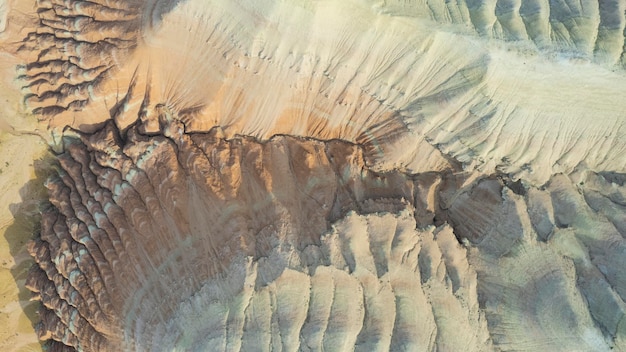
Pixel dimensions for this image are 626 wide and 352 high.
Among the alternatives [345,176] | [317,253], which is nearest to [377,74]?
[345,176]

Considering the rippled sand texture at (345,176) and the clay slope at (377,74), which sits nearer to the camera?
the rippled sand texture at (345,176)

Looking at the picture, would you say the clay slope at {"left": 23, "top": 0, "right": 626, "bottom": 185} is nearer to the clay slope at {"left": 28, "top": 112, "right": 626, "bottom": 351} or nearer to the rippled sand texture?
the rippled sand texture

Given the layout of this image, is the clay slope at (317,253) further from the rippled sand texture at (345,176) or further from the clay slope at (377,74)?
the clay slope at (377,74)

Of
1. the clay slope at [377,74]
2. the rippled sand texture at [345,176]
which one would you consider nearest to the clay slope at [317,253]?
the rippled sand texture at [345,176]

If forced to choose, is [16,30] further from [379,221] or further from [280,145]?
[379,221]

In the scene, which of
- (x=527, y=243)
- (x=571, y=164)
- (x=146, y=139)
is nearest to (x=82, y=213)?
(x=146, y=139)

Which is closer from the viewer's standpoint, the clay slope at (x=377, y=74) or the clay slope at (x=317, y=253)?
the clay slope at (x=317, y=253)
